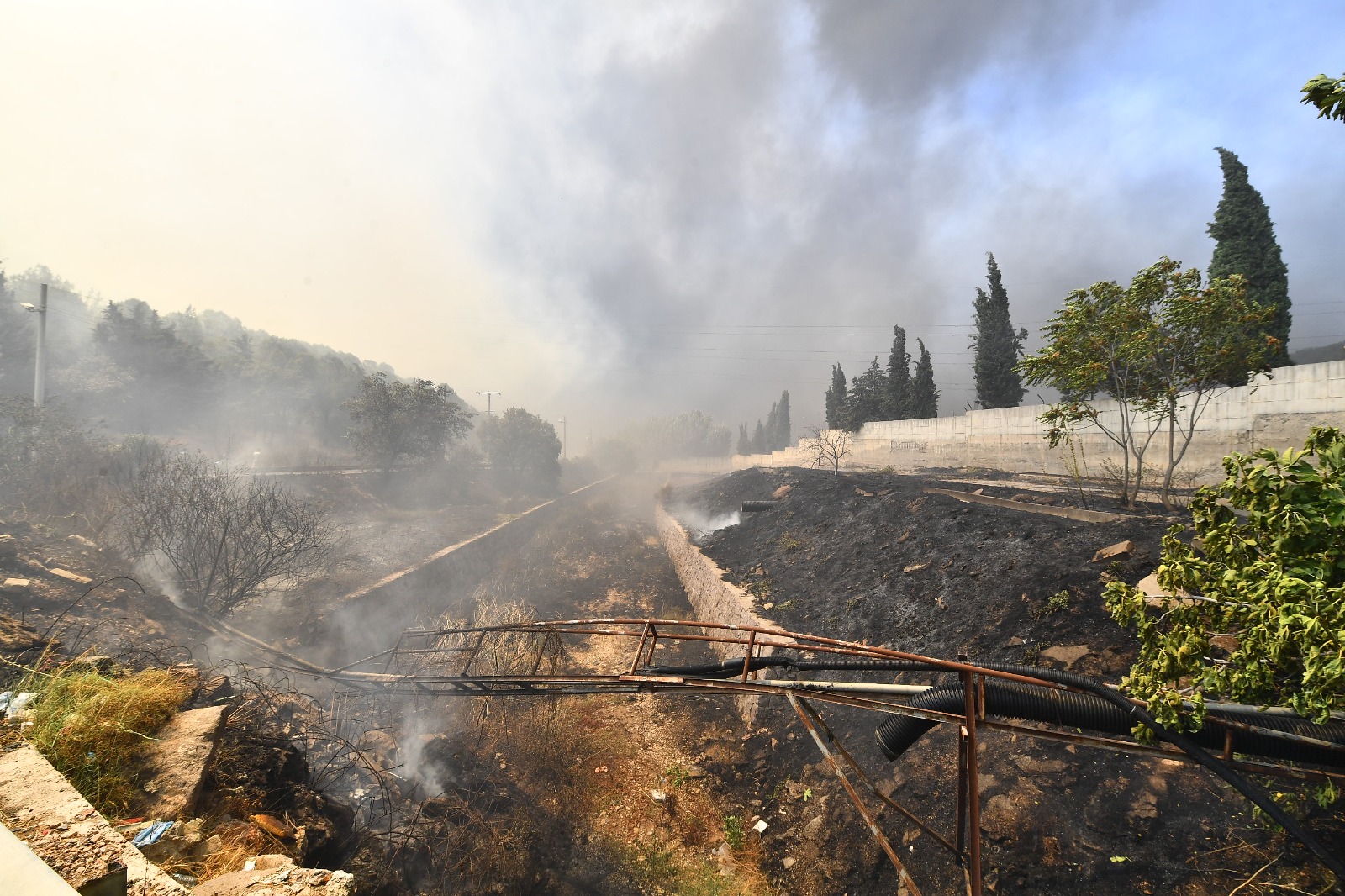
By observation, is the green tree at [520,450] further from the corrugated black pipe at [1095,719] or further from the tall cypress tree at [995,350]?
the corrugated black pipe at [1095,719]

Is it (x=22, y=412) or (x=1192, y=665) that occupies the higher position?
(x=22, y=412)

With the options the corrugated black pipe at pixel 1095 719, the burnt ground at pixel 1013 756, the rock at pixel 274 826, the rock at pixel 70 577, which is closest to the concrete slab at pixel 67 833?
the rock at pixel 274 826

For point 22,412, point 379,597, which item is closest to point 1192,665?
point 379,597

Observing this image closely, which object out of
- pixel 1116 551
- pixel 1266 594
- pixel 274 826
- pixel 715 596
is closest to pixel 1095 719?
pixel 1266 594

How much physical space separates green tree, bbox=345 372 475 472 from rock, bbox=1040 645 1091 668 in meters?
34.4

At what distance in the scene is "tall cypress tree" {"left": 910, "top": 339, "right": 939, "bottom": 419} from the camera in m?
33.1

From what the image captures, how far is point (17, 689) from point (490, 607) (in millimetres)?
10215

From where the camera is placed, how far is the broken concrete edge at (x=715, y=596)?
408 inches

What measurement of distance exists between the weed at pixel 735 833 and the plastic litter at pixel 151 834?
21.2ft

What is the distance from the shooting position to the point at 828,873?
614cm

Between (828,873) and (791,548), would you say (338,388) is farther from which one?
(828,873)

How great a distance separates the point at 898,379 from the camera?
34906 mm

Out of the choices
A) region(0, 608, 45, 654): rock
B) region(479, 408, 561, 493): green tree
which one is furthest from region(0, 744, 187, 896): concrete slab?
region(479, 408, 561, 493): green tree

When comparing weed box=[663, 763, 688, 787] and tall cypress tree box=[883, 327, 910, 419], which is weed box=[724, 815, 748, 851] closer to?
weed box=[663, 763, 688, 787]
